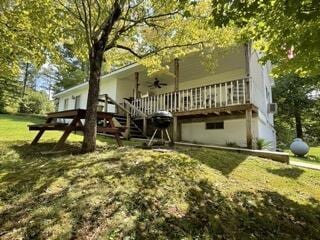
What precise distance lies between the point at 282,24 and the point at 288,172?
3.76m

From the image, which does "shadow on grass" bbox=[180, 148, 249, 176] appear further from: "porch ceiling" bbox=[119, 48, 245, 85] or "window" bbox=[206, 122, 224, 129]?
"porch ceiling" bbox=[119, 48, 245, 85]

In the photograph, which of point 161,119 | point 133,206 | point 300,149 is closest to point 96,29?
point 161,119

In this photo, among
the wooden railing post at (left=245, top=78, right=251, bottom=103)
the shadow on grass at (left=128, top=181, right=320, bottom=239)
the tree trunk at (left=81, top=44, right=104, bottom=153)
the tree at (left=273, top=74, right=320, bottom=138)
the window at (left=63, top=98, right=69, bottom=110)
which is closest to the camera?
the shadow on grass at (left=128, top=181, right=320, bottom=239)

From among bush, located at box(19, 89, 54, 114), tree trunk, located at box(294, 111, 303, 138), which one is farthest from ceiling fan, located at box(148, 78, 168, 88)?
bush, located at box(19, 89, 54, 114)

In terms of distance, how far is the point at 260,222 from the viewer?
3754 millimetres

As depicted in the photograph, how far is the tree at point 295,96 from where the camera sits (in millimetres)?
24406

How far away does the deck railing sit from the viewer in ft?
31.1

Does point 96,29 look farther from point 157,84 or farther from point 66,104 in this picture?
point 66,104

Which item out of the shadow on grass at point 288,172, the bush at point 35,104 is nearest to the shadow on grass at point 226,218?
the shadow on grass at point 288,172

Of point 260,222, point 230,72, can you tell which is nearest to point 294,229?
point 260,222

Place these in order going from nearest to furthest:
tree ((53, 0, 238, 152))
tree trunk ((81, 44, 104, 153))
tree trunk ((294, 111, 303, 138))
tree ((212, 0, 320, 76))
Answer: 1. tree ((212, 0, 320, 76))
2. tree trunk ((81, 44, 104, 153))
3. tree ((53, 0, 238, 152))
4. tree trunk ((294, 111, 303, 138))

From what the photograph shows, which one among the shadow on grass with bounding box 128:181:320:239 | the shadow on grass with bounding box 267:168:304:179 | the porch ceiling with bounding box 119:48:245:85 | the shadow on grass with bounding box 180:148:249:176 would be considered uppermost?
the porch ceiling with bounding box 119:48:245:85

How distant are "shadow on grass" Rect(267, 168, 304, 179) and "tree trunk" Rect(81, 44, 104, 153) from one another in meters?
4.48

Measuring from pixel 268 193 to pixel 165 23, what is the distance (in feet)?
20.5
